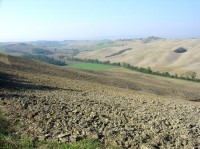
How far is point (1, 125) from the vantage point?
14516 mm

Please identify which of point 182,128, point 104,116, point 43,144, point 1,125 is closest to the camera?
Result: point 43,144

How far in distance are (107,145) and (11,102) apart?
7637mm

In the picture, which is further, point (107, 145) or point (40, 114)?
point (40, 114)

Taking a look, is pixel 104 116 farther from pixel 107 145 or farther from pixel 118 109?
pixel 107 145

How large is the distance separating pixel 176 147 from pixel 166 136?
117cm

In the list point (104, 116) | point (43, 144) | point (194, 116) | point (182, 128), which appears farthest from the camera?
point (194, 116)

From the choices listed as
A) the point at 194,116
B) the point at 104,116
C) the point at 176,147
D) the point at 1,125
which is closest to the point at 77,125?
the point at 104,116

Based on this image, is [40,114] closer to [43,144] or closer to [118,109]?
[43,144]

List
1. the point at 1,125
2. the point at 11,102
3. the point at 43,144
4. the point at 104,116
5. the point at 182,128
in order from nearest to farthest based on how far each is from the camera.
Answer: the point at 43,144 < the point at 1,125 < the point at 182,128 < the point at 104,116 < the point at 11,102

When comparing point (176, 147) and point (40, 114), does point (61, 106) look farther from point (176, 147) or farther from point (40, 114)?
point (176, 147)

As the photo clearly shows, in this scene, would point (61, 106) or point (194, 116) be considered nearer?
point (61, 106)

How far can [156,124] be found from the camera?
1661 cm

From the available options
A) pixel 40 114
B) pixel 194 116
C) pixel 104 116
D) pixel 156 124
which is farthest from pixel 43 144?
pixel 194 116

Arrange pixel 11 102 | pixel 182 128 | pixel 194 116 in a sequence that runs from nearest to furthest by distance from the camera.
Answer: pixel 182 128 < pixel 11 102 < pixel 194 116
